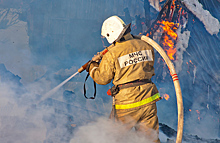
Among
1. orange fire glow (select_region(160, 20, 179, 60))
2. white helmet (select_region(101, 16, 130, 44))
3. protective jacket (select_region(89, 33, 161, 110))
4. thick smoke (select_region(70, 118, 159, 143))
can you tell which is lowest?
thick smoke (select_region(70, 118, 159, 143))

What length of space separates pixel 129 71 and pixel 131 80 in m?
0.11

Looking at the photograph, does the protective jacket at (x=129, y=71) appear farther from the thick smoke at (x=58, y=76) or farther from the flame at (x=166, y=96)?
the flame at (x=166, y=96)

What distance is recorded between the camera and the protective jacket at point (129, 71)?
9.81 ft

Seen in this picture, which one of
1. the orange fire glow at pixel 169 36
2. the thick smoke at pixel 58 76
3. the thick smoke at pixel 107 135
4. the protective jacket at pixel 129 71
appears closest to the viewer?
the protective jacket at pixel 129 71

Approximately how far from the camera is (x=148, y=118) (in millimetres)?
3051

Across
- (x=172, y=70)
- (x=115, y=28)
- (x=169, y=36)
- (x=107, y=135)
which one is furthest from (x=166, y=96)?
(x=115, y=28)

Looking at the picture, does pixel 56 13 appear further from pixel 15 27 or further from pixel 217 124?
pixel 217 124

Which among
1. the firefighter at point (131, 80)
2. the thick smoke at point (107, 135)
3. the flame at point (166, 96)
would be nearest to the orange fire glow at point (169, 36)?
the flame at point (166, 96)

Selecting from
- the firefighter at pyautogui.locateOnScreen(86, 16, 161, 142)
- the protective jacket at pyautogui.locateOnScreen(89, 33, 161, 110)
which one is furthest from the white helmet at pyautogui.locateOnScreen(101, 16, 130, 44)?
the protective jacket at pyautogui.locateOnScreen(89, 33, 161, 110)

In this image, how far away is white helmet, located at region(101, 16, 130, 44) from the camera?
312 centimetres

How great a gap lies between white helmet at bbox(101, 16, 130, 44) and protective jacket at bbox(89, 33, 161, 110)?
0.12 metres

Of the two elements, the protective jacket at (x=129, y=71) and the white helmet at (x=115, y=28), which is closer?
the protective jacket at (x=129, y=71)

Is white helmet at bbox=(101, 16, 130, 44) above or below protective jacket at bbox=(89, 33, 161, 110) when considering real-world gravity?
above

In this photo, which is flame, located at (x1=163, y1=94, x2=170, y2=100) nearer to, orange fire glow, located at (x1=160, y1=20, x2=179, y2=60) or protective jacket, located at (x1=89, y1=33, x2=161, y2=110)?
orange fire glow, located at (x1=160, y1=20, x2=179, y2=60)
